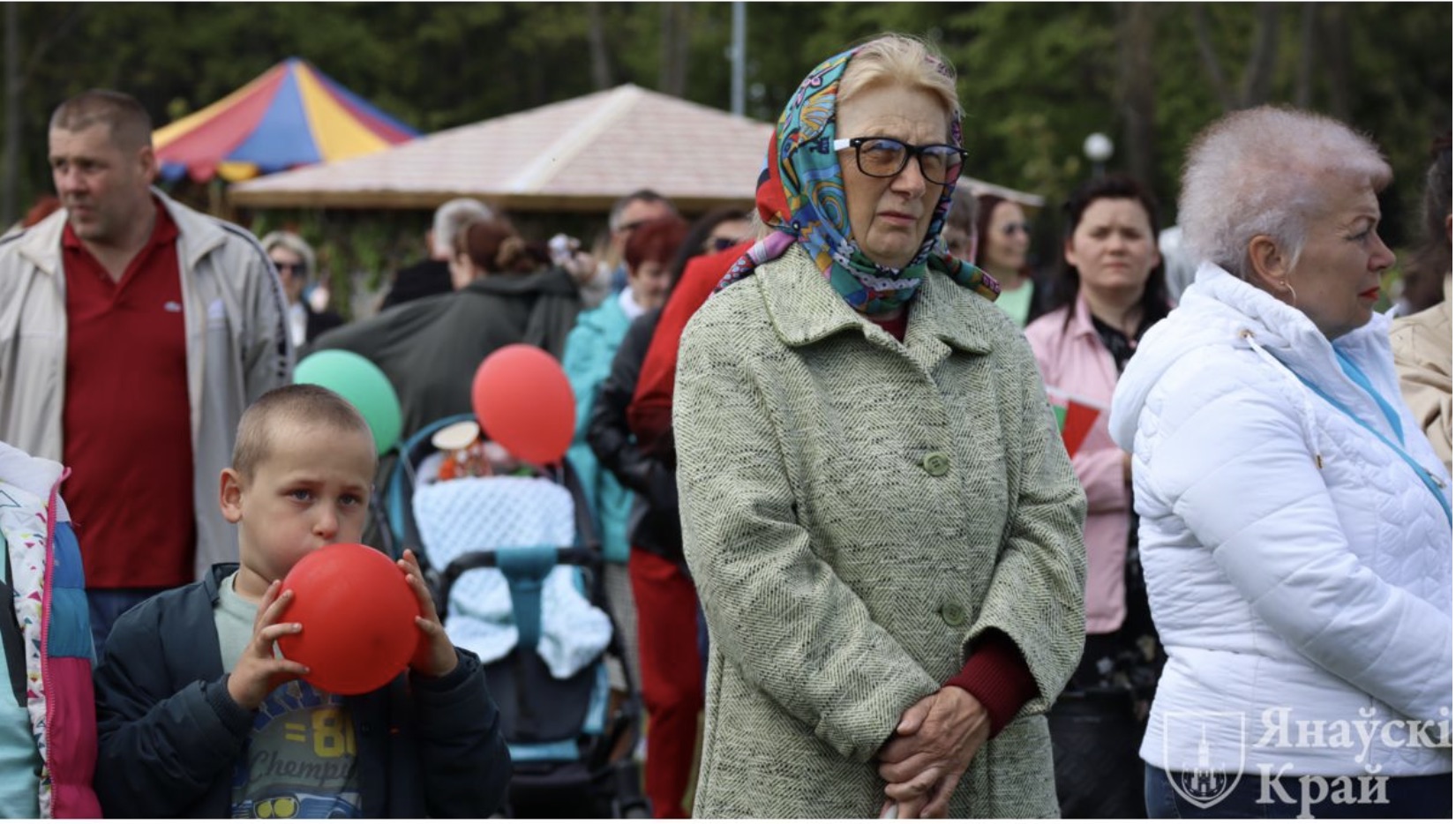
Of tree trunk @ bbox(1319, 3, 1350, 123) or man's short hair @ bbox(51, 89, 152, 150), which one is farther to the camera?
tree trunk @ bbox(1319, 3, 1350, 123)

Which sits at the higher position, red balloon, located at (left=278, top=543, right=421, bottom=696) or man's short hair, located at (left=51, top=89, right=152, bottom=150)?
man's short hair, located at (left=51, top=89, right=152, bottom=150)

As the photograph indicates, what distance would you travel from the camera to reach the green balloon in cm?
654

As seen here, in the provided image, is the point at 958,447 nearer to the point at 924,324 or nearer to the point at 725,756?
the point at 924,324

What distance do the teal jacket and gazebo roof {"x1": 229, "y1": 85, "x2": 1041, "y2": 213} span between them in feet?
26.6

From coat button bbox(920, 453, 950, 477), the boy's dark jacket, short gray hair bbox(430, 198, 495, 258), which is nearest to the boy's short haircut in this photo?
the boy's dark jacket

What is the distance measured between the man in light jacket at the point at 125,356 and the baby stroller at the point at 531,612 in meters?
1.10

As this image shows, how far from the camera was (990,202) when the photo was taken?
746 cm

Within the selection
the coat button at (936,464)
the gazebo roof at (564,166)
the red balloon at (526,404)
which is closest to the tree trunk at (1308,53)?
the gazebo roof at (564,166)

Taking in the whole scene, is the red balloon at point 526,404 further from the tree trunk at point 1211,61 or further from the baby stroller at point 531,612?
the tree trunk at point 1211,61

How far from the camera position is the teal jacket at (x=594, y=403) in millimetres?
7137

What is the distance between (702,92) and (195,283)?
35.6 metres

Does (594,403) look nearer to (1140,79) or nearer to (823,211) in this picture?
(823,211)

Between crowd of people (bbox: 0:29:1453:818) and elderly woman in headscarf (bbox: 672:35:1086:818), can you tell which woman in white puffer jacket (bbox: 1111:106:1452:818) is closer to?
crowd of people (bbox: 0:29:1453:818)

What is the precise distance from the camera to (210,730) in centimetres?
307
